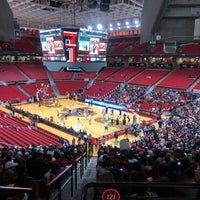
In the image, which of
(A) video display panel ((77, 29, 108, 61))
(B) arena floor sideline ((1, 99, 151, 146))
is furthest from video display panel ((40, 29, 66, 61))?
(B) arena floor sideline ((1, 99, 151, 146))

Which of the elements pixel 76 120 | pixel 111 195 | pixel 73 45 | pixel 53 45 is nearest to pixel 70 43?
pixel 73 45

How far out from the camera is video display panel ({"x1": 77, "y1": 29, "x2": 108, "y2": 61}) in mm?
15912

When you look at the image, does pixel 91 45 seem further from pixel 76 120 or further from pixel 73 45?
pixel 76 120

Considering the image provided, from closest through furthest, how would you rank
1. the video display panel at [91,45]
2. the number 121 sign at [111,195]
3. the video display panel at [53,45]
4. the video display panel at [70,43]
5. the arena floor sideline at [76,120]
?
the number 121 sign at [111,195], the video display panel at [70,43], the video display panel at [91,45], the video display panel at [53,45], the arena floor sideline at [76,120]

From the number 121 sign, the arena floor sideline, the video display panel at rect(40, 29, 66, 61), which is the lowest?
the arena floor sideline

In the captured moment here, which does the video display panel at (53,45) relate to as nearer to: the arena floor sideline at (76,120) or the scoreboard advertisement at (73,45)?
the scoreboard advertisement at (73,45)

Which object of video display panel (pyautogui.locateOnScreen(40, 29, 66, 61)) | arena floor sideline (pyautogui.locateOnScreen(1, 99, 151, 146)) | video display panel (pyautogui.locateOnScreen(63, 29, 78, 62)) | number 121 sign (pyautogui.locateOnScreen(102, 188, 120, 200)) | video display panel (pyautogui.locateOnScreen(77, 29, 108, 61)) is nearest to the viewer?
number 121 sign (pyautogui.locateOnScreen(102, 188, 120, 200))

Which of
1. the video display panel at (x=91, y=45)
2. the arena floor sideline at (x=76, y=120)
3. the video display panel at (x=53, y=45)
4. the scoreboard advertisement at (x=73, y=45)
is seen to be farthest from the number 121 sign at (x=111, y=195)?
the arena floor sideline at (x=76, y=120)

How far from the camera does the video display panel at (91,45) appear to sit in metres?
15.9

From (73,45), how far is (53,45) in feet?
5.69

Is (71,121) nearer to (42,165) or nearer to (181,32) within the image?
(181,32)

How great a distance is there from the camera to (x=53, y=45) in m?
16.9

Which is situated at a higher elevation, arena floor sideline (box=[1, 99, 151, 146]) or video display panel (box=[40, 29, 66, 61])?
video display panel (box=[40, 29, 66, 61])

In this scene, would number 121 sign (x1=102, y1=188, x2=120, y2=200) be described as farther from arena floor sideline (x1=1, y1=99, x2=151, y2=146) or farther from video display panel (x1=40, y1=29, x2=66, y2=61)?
arena floor sideline (x1=1, y1=99, x2=151, y2=146)
